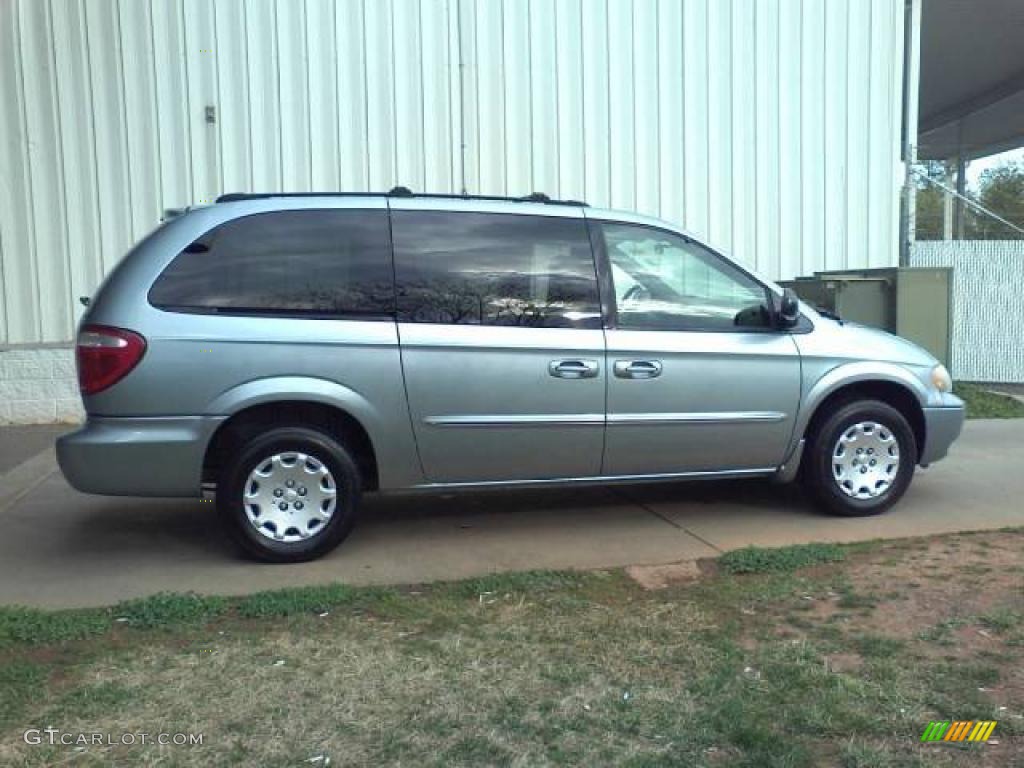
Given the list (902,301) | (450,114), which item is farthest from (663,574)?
(450,114)

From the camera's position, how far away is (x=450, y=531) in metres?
5.72

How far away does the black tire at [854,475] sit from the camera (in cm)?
572

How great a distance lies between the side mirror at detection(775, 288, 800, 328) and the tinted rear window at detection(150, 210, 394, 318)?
2.30m

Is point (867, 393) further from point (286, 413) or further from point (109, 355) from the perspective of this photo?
point (109, 355)

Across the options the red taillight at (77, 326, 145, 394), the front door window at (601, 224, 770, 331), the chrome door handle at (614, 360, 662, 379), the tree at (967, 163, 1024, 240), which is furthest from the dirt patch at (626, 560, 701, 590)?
the tree at (967, 163, 1024, 240)

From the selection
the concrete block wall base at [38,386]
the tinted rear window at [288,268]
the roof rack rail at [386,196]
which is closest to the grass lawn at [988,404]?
the roof rack rail at [386,196]

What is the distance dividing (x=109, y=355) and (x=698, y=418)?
321cm

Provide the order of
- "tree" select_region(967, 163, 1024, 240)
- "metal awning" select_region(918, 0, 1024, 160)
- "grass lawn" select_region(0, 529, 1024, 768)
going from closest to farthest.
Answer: "grass lawn" select_region(0, 529, 1024, 768)
"metal awning" select_region(918, 0, 1024, 160)
"tree" select_region(967, 163, 1024, 240)

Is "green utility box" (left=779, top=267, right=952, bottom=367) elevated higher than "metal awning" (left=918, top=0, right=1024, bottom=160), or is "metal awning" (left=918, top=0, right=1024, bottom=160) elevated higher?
"metal awning" (left=918, top=0, right=1024, bottom=160)

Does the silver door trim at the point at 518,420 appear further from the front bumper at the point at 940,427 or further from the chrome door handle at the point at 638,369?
the front bumper at the point at 940,427

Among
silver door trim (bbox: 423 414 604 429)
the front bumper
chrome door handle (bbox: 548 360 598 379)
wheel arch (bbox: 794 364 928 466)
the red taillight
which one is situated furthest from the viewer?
the front bumper

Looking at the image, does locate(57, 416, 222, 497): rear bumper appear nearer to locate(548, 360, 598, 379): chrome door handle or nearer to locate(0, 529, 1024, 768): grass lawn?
locate(0, 529, 1024, 768): grass lawn

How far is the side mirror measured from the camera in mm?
5562

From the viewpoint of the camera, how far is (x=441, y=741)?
3.15 meters
